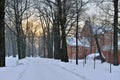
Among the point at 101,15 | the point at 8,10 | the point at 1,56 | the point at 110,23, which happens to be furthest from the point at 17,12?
the point at 1,56

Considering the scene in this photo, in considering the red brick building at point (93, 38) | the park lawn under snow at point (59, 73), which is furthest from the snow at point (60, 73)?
the red brick building at point (93, 38)

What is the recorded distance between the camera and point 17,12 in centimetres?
5862

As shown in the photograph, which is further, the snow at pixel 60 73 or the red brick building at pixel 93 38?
the red brick building at pixel 93 38

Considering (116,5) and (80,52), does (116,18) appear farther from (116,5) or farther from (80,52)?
(80,52)

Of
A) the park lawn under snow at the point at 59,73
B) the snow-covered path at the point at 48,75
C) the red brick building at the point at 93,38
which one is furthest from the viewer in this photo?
the red brick building at the point at 93,38

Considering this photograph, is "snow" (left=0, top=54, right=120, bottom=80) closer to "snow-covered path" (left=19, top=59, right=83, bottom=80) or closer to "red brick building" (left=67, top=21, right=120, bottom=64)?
"snow-covered path" (left=19, top=59, right=83, bottom=80)

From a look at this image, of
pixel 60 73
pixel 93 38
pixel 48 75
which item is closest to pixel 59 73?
pixel 60 73

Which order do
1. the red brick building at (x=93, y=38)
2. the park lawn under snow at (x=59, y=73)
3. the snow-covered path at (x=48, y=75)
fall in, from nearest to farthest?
the park lawn under snow at (x=59, y=73) → the snow-covered path at (x=48, y=75) → the red brick building at (x=93, y=38)

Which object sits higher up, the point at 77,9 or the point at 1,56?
the point at 77,9

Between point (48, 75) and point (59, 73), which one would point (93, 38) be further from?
point (48, 75)

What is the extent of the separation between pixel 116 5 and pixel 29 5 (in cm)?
2965

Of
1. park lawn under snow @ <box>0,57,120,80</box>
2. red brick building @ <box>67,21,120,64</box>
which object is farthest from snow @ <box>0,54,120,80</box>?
red brick building @ <box>67,21,120,64</box>

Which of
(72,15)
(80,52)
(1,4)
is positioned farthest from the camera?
(80,52)

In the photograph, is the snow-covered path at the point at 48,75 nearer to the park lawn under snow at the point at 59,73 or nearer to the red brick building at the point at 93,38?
the park lawn under snow at the point at 59,73
